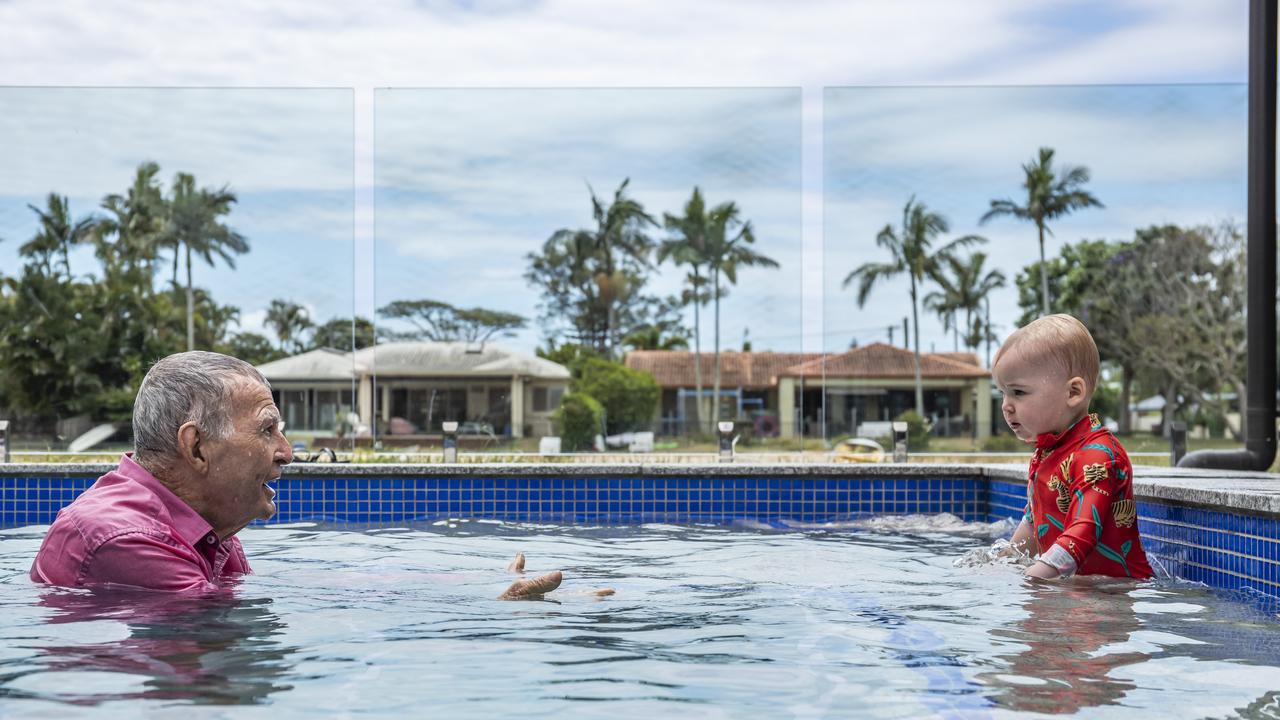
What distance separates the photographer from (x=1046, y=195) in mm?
14625

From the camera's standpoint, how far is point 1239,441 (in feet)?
68.3

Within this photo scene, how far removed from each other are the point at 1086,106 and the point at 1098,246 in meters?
2.60

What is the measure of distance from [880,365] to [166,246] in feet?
26.9

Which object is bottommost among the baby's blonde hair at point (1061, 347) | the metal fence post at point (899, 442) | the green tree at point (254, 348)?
the metal fence post at point (899, 442)

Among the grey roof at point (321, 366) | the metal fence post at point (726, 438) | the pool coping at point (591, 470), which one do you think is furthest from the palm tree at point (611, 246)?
the pool coping at point (591, 470)

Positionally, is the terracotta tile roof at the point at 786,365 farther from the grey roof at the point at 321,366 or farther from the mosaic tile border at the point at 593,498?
the mosaic tile border at the point at 593,498

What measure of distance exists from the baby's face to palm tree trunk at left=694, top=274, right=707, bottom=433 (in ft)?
34.0

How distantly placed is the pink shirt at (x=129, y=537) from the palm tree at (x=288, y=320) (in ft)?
37.2

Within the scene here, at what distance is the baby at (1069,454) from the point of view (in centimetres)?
390

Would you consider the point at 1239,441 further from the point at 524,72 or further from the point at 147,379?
the point at 147,379

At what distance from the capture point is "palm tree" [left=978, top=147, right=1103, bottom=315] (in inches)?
572

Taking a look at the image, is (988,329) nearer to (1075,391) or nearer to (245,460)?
(1075,391)

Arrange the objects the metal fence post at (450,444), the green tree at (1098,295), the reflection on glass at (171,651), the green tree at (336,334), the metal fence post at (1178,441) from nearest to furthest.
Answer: the reflection on glass at (171,651)
the metal fence post at (1178,441)
the metal fence post at (450,444)
the green tree at (336,334)
the green tree at (1098,295)

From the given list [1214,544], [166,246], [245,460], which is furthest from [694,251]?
[245,460]
